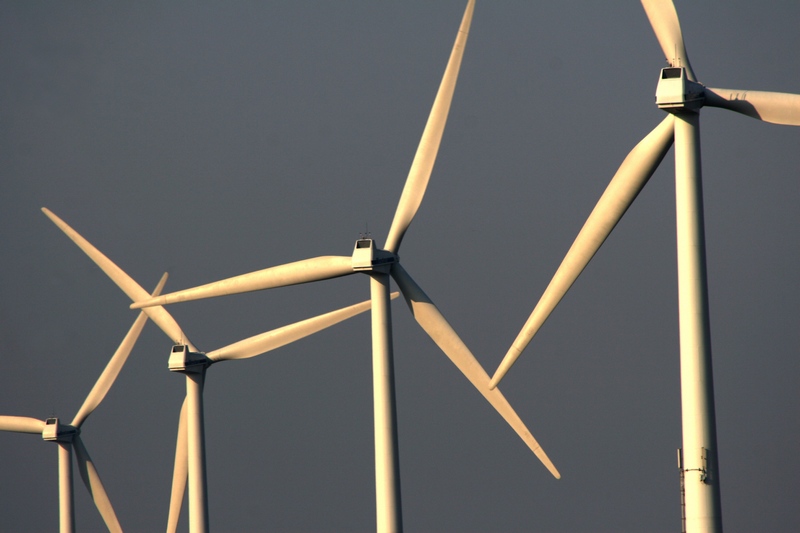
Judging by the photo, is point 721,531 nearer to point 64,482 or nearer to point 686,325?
point 686,325

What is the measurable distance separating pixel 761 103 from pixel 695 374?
25.9ft

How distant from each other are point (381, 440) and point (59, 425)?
37582 millimetres

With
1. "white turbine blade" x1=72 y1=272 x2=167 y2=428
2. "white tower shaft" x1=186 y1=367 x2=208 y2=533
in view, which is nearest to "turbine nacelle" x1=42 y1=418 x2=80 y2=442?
"white turbine blade" x1=72 y1=272 x2=167 y2=428

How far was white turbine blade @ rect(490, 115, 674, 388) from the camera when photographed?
49.5 metres

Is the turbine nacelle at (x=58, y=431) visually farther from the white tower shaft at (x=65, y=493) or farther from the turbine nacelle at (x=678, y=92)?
the turbine nacelle at (x=678, y=92)

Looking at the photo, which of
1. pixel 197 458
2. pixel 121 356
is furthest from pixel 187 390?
pixel 121 356

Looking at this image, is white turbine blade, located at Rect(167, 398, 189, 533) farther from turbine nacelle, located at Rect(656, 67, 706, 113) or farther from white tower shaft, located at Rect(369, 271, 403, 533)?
turbine nacelle, located at Rect(656, 67, 706, 113)

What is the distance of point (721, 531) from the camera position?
4669 centimetres

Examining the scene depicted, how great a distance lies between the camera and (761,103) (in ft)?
154

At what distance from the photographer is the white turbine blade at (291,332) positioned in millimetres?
71500

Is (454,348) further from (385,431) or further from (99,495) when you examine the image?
(99,495)

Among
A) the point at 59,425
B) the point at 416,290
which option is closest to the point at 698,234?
the point at 416,290

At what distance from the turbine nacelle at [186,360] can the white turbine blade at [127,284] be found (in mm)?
1023

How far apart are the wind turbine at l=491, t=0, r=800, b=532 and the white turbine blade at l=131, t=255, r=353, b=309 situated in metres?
15.7
